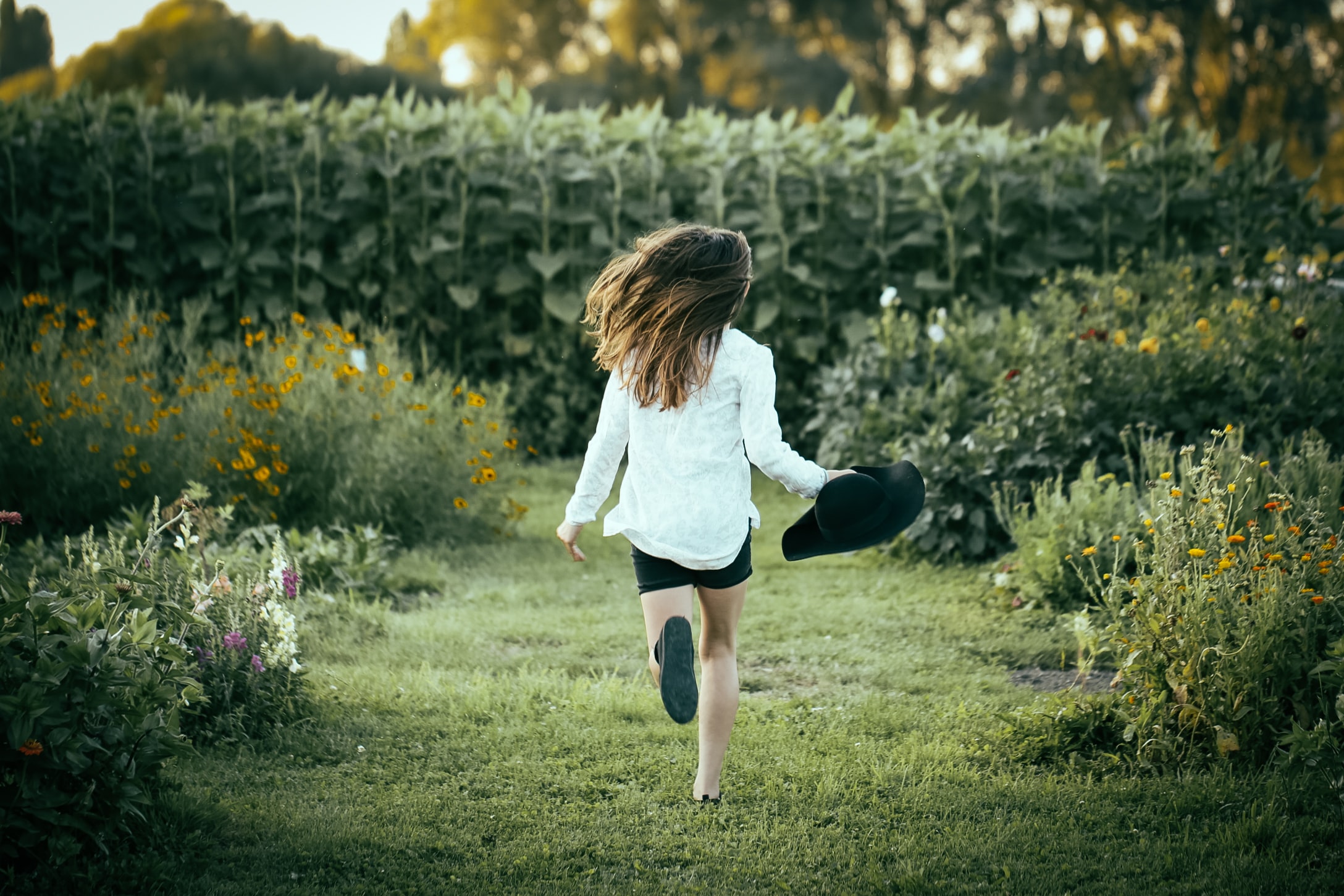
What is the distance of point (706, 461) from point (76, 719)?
1579 mm

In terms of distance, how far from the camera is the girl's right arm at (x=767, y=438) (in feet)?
9.48

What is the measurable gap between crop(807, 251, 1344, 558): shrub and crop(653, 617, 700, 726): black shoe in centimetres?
285

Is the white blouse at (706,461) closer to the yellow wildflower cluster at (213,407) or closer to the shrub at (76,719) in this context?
the shrub at (76,719)

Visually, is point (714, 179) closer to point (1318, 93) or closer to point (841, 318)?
point (841, 318)

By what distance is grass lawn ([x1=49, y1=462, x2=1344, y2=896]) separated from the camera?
2.75 m

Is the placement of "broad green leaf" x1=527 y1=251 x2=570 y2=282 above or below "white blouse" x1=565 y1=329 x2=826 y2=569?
above

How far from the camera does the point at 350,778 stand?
10.8ft

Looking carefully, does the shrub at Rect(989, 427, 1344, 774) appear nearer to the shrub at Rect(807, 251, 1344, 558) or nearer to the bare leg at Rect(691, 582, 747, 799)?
the bare leg at Rect(691, 582, 747, 799)

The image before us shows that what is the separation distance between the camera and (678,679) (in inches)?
108

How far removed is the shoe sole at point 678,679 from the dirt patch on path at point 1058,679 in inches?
69.8

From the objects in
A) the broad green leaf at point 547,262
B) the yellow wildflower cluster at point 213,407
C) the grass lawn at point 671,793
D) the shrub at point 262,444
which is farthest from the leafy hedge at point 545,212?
the grass lawn at point 671,793

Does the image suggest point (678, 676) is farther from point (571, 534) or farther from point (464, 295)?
point (464, 295)

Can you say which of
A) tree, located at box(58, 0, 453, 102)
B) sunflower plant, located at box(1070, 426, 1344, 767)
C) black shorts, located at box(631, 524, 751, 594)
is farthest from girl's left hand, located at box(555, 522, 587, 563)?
tree, located at box(58, 0, 453, 102)

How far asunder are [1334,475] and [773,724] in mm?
2240
